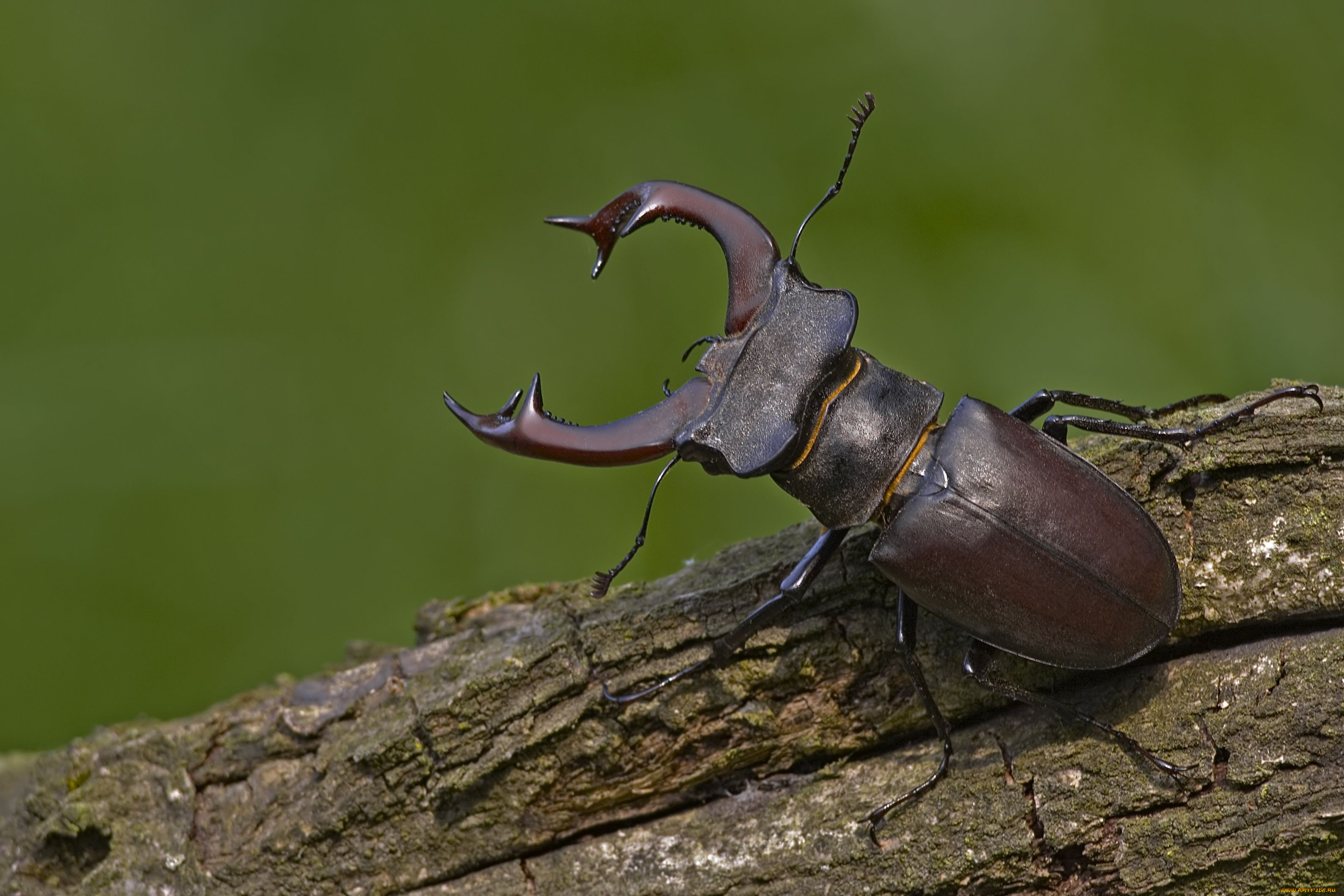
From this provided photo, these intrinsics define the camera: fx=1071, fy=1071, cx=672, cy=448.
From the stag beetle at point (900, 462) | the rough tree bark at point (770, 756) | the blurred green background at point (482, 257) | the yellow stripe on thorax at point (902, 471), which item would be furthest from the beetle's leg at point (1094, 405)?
the blurred green background at point (482, 257)

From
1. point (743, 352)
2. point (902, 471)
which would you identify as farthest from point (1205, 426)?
point (743, 352)

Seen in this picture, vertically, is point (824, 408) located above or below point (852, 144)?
below

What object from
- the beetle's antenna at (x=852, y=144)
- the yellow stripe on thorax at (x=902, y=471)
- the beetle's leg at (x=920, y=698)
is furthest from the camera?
the beetle's antenna at (x=852, y=144)

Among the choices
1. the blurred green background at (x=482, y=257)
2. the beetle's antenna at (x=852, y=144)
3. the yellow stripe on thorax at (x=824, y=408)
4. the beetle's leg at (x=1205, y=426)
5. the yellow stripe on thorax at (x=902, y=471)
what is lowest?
the beetle's leg at (x=1205, y=426)

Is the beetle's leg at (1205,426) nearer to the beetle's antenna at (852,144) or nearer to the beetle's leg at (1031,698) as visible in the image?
the beetle's leg at (1031,698)

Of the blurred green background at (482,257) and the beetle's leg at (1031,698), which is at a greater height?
the blurred green background at (482,257)

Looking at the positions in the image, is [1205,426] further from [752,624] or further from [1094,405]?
[752,624]

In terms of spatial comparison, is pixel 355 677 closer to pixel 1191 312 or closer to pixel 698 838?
Answer: pixel 698 838
